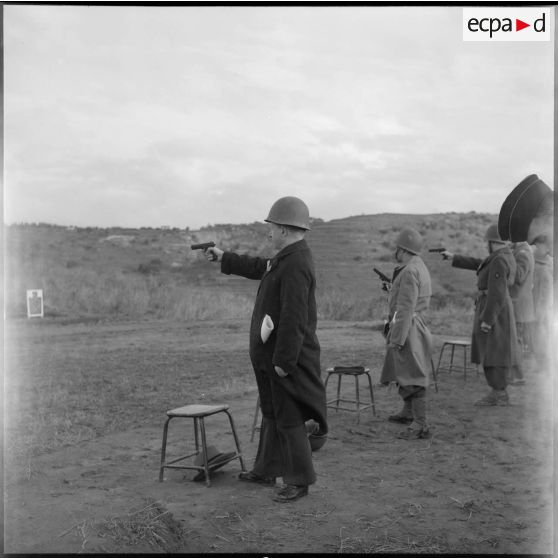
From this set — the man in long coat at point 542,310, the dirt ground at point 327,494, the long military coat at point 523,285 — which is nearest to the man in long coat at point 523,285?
the long military coat at point 523,285

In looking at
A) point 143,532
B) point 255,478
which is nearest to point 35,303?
point 255,478

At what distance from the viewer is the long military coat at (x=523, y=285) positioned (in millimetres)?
10180

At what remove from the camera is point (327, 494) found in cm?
541

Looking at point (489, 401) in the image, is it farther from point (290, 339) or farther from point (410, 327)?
point (290, 339)

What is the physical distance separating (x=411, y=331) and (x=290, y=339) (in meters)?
2.58

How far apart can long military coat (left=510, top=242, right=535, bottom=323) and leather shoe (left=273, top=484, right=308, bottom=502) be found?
6036 millimetres

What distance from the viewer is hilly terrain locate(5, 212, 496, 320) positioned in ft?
70.3

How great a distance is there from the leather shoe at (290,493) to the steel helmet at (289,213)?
1.95 metres

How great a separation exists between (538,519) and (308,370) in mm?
1925

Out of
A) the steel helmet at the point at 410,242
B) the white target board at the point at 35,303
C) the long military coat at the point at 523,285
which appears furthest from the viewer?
the white target board at the point at 35,303

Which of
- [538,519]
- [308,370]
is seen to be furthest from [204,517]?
[538,519]

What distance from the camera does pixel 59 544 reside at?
171 inches

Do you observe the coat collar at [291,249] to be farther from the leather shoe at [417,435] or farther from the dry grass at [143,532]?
the leather shoe at [417,435]

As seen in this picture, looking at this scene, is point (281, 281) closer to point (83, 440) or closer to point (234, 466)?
point (234, 466)
